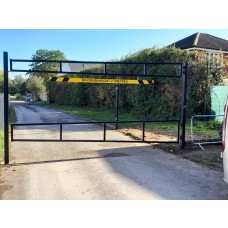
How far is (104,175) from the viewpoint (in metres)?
5.73

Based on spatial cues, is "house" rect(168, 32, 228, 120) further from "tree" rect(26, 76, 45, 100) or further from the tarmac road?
"tree" rect(26, 76, 45, 100)

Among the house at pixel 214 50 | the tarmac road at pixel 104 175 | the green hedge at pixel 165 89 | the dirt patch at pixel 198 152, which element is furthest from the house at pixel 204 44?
the tarmac road at pixel 104 175

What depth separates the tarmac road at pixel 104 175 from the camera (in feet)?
15.2

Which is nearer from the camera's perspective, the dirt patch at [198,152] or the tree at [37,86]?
the dirt patch at [198,152]

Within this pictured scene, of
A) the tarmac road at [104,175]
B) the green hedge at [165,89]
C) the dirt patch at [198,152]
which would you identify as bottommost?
the tarmac road at [104,175]

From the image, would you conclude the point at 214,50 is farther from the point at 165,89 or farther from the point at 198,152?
the point at 198,152

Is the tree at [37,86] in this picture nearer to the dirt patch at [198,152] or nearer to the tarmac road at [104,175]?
the dirt patch at [198,152]

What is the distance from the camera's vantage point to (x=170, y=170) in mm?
6145

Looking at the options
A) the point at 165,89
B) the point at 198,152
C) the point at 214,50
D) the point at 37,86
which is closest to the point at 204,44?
the point at 214,50

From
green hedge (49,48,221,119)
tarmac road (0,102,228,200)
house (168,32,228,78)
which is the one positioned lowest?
tarmac road (0,102,228,200)

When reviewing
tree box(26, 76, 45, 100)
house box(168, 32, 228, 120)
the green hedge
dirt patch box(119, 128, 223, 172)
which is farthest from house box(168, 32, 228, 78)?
tree box(26, 76, 45, 100)

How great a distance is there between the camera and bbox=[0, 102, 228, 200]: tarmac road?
4.64 metres

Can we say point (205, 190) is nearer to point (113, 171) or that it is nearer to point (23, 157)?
point (113, 171)
